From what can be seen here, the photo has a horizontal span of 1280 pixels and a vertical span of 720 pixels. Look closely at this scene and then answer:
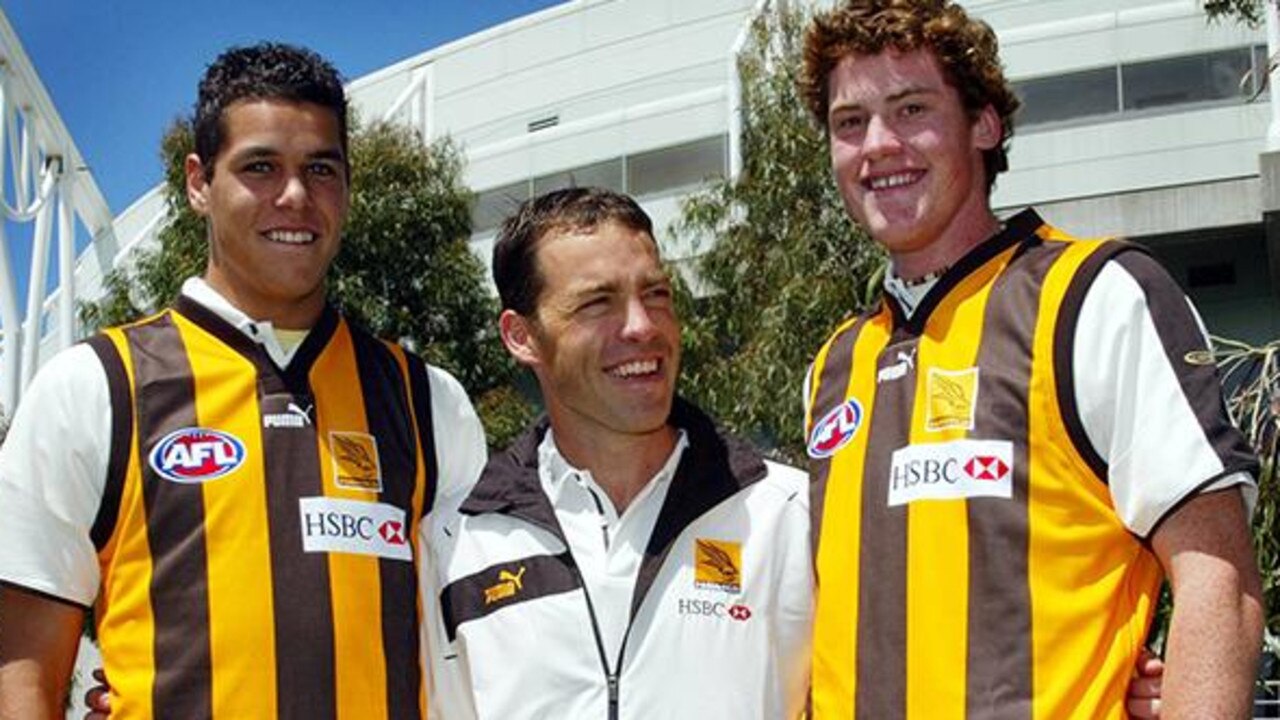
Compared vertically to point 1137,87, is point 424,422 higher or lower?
lower

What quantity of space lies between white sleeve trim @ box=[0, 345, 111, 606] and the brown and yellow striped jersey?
1.80 m

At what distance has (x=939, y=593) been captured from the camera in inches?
137

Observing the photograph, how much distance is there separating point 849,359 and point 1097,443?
33.0 inches

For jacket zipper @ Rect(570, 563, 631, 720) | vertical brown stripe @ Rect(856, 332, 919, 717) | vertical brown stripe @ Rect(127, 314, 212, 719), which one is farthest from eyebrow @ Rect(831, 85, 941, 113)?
vertical brown stripe @ Rect(127, 314, 212, 719)

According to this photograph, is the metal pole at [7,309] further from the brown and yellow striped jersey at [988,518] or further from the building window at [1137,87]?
the brown and yellow striped jersey at [988,518]

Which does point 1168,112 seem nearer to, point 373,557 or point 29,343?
point 29,343

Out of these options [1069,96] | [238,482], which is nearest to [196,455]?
[238,482]

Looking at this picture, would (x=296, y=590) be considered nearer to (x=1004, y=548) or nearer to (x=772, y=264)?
(x=1004, y=548)

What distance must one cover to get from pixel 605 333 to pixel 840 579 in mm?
857

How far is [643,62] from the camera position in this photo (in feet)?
109

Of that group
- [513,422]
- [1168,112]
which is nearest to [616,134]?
[1168,112]

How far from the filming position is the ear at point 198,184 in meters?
4.19

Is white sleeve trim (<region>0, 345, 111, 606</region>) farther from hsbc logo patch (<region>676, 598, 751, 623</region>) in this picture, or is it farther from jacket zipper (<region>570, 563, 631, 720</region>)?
hsbc logo patch (<region>676, 598, 751, 623</region>)

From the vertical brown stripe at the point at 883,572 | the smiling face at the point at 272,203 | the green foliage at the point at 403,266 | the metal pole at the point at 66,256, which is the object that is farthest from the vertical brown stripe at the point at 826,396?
the metal pole at the point at 66,256
